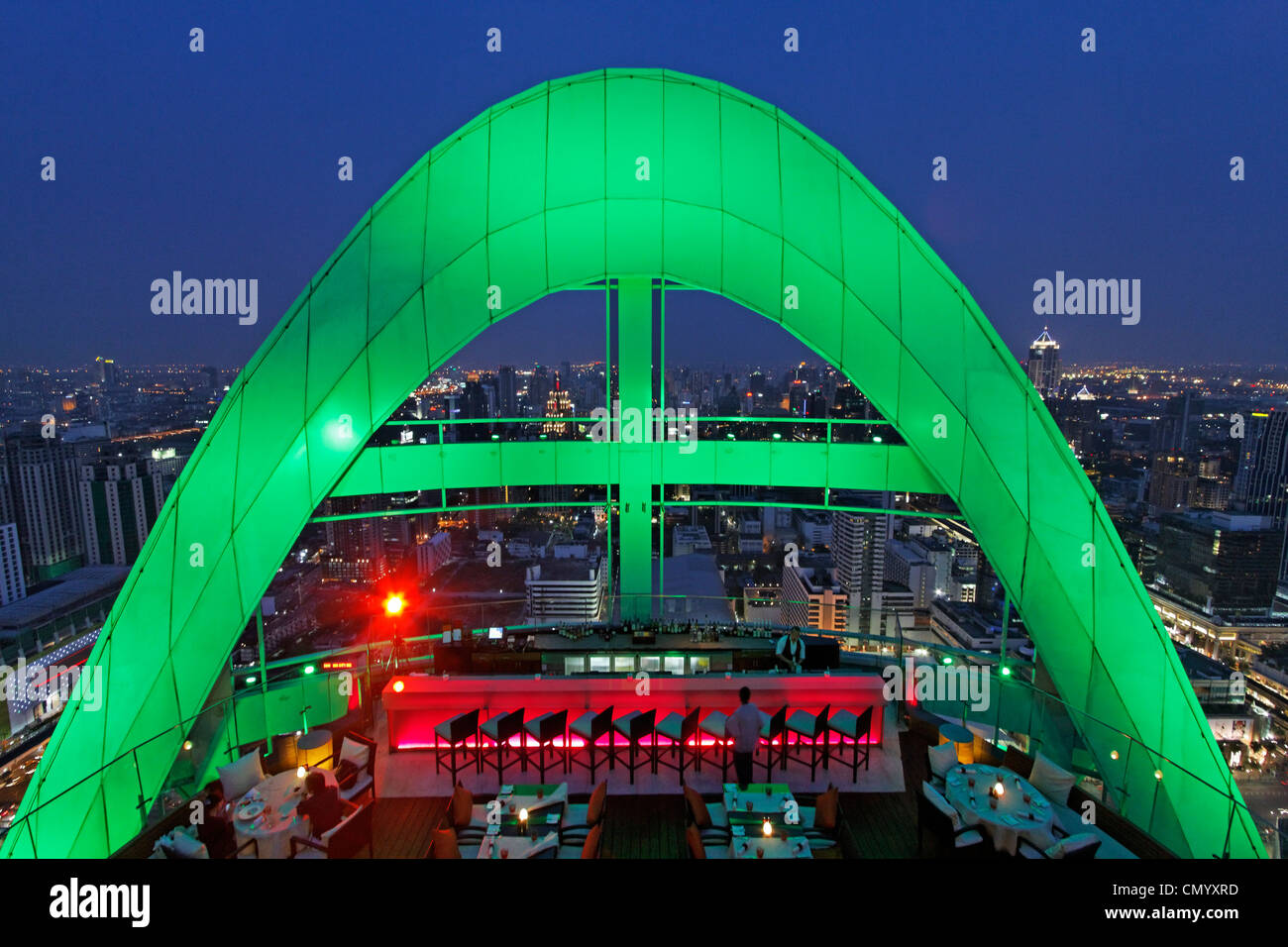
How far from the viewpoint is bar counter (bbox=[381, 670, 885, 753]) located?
915cm

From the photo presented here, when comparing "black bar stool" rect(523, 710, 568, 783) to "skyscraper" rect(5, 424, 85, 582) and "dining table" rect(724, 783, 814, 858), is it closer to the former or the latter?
"dining table" rect(724, 783, 814, 858)

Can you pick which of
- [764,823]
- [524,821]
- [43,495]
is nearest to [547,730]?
[524,821]

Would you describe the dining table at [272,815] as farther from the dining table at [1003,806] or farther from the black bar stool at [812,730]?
the dining table at [1003,806]

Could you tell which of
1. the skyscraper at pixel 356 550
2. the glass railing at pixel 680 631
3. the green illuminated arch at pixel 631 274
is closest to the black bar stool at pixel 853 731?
the glass railing at pixel 680 631

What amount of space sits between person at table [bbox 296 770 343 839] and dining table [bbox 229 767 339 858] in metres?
0.07

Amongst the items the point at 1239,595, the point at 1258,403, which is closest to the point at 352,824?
the point at 1239,595

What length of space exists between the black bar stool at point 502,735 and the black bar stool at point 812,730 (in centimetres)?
375

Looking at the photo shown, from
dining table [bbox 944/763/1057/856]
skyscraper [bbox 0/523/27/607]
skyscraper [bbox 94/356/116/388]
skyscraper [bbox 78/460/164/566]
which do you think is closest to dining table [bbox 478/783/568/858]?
dining table [bbox 944/763/1057/856]

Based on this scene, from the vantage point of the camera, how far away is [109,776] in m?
7.98

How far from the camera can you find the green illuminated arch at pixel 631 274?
1016cm

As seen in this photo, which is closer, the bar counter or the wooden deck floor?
the wooden deck floor

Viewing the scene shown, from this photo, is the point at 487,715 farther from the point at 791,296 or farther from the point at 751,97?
the point at 751,97

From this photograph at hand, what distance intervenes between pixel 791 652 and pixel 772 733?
1.96 m
